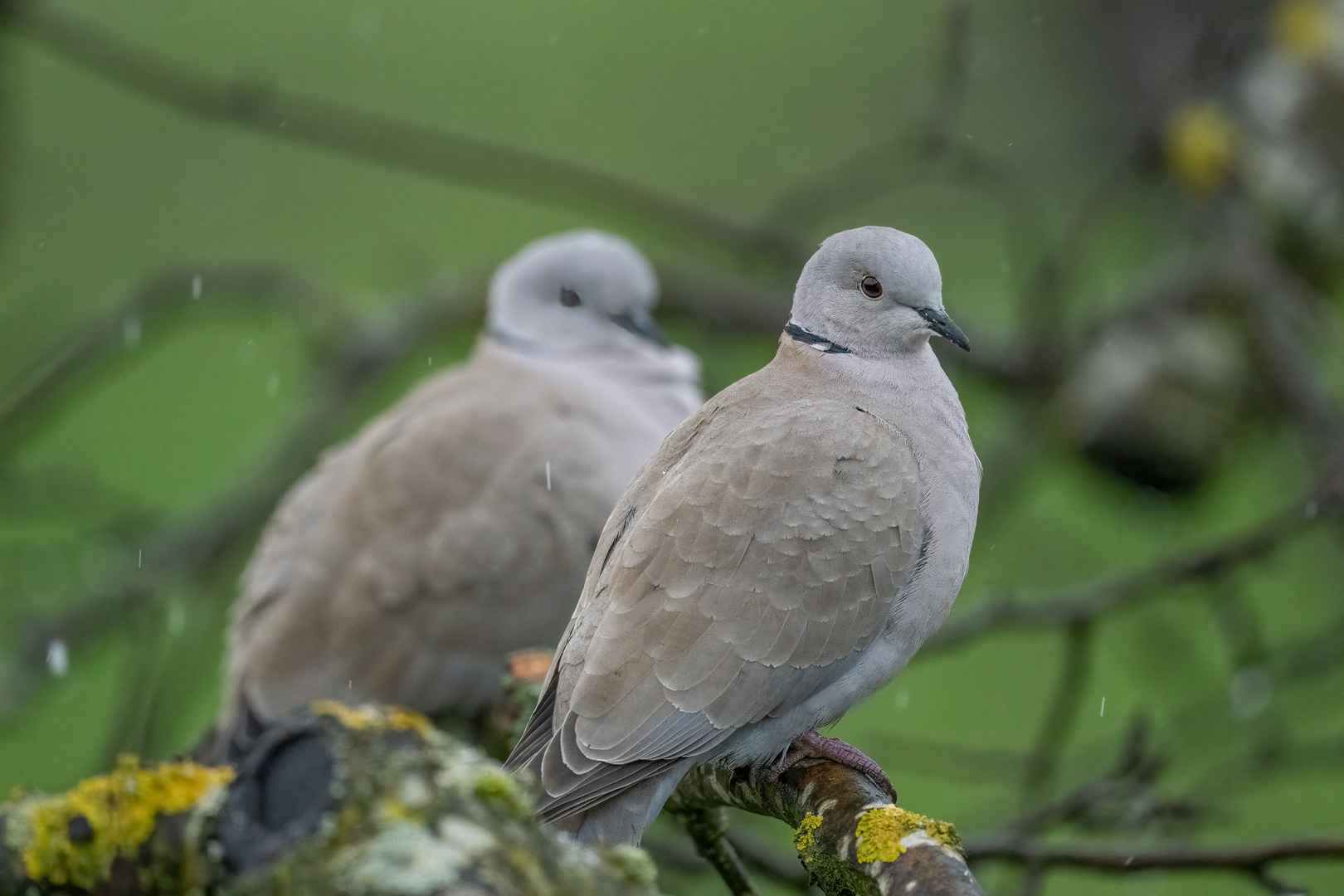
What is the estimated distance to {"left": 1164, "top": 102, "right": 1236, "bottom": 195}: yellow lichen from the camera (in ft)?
13.8

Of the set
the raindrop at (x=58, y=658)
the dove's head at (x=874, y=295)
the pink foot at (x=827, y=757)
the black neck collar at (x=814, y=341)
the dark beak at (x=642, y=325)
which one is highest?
the dove's head at (x=874, y=295)

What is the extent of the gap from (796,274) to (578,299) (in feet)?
2.90

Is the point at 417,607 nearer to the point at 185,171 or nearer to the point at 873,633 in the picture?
the point at 873,633

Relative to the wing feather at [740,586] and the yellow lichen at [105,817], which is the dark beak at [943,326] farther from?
the yellow lichen at [105,817]

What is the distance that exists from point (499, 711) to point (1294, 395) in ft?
8.53

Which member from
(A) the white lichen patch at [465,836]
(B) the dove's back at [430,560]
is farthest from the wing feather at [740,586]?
(B) the dove's back at [430,560]

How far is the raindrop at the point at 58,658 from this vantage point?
9.73ft

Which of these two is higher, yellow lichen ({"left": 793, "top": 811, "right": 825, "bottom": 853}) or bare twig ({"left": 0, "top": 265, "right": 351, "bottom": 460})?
yellow lichen ({"left": 793, "top": 811, "right": 825, "bottom": 853})

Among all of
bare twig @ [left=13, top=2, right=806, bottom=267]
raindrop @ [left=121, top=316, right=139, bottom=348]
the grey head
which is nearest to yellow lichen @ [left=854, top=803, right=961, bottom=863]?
bare twig @ [left=13, top=2, right=806, bottom=267]

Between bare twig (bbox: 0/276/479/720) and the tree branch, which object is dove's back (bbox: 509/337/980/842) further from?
bare twig (bbox: 0/276/479/720)

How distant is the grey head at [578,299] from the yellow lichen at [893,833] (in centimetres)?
223

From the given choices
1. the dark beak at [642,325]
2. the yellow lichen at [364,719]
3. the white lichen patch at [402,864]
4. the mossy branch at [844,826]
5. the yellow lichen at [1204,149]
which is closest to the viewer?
→ the white lichen patch at [402,864]

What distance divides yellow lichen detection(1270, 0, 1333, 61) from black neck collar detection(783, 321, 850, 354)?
2.85 m

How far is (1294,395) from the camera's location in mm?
3857
